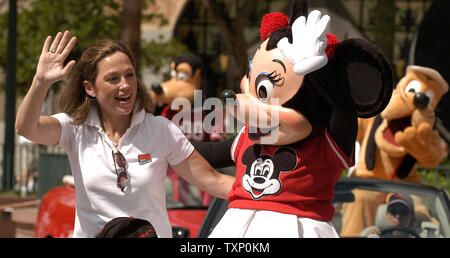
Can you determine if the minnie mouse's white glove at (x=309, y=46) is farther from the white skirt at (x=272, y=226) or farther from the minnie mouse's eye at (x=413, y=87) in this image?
the minnie mouse's eye at (x=413, y=87)

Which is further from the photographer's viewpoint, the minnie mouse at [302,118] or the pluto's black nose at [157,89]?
the pluto's black nose at [157,89]

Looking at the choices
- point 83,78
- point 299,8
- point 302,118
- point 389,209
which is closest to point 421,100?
point 389,209

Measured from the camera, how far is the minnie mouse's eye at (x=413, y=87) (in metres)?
5.98

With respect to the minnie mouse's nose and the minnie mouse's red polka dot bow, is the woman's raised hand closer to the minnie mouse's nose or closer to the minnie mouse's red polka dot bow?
the minnie mouse's nose

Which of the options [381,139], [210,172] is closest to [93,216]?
[210,172]

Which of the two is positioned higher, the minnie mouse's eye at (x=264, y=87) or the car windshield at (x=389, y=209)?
the minnie mouse's eye at (x=264, y=87)

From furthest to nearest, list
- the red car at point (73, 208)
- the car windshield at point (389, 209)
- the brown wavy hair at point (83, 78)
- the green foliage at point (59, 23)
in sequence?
the green foliage at point (59, 23), the red car at point (73, 208), the car windshield at point (389, 209), the brown wavy hair at point (83, 78)

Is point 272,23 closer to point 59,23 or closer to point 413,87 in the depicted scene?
point 413,87

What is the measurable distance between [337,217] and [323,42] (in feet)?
6.34

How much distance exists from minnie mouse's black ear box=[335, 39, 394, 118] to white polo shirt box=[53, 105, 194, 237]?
0.92 meters

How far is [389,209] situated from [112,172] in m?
1.98

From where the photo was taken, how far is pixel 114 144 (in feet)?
10.7

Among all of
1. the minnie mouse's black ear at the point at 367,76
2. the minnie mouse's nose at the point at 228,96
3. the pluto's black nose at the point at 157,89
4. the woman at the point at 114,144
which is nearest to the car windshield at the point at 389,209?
the woman at the point at 114,144

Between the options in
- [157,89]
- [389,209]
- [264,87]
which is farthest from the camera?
[157,89]
